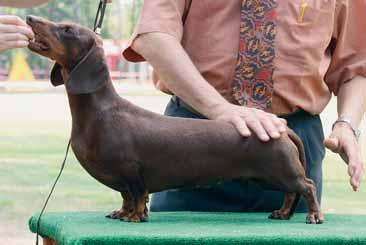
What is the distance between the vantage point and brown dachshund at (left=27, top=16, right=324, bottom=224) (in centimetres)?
226

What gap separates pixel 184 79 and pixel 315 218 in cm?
48

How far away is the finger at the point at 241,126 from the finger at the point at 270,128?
0.16 ft

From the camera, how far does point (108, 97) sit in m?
2.31

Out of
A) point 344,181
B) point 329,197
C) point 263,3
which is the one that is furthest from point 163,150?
point 344,181

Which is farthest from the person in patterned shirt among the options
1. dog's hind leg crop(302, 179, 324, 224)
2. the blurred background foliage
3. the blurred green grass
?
the blurred background foliage

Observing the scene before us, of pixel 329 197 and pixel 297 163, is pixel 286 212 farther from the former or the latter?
pixel 329 197

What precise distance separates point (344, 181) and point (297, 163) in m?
7.99

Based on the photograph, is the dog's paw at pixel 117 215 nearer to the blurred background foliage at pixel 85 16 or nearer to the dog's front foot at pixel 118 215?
the dog's front foot at pixel 118 215

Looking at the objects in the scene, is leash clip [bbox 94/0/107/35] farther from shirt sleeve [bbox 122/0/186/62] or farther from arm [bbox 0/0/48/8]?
arm [bbox 0/0/48/8]

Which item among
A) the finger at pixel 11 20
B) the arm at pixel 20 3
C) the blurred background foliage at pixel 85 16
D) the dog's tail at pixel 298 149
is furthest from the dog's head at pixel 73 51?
the blurred background foliage at pixel 85 16

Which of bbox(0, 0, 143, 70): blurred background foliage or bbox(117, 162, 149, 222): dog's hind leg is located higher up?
bbox(117, 162, 149, 222): dog's hind leg

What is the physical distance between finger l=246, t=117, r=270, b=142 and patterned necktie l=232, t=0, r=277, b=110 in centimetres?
30

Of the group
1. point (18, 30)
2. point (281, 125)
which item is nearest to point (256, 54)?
point (281, 125)

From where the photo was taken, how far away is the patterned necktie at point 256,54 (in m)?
2.67
